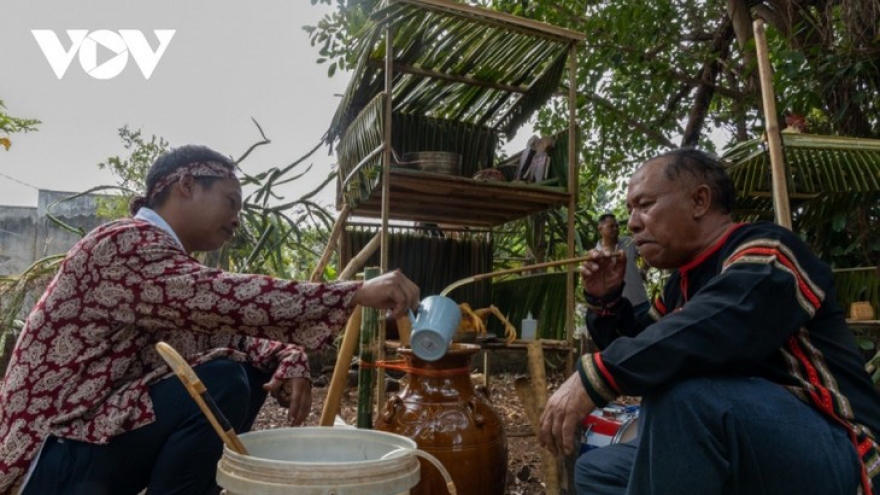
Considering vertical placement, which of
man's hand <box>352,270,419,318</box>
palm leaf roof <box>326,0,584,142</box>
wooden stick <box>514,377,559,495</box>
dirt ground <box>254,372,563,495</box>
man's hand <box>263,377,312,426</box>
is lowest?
dirt ground <box>254,372,563,495</box>

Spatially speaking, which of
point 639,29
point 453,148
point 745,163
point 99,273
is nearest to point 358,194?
point 453,148

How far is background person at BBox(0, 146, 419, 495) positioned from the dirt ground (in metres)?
1.88

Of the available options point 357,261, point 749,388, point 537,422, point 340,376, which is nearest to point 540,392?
point 537,422

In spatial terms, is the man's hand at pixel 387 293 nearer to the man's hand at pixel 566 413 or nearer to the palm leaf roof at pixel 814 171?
the man's hand at pixel 566 413

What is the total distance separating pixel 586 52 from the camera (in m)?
6.57

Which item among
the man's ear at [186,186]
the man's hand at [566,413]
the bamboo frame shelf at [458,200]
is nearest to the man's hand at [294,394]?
the man's ear at [186,186]

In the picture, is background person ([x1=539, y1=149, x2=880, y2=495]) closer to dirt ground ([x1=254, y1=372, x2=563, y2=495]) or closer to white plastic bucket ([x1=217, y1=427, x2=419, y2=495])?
white plastic bucket ([x1=217, y1=427, x2=419, y2=495])

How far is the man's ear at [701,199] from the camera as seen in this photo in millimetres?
2061

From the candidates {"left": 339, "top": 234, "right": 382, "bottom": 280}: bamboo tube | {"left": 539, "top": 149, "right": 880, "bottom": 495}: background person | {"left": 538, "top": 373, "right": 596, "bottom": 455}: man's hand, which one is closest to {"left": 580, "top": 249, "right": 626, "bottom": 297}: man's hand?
{"left": 539, "top": 149, "right": 880, "bottom": 495}: background person

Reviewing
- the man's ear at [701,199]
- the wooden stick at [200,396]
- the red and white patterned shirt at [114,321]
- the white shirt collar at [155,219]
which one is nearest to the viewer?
the wooden stick at [200,396]

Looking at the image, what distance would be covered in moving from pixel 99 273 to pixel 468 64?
384 centimetres

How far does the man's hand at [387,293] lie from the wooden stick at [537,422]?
1151 mm

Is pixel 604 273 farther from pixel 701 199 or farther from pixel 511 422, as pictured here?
pixel 511 422

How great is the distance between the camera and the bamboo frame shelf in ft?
14.7
